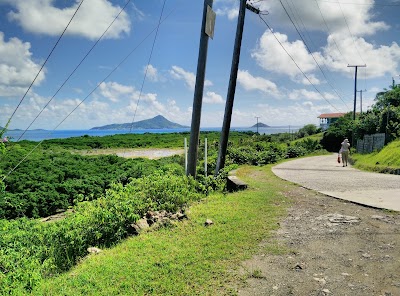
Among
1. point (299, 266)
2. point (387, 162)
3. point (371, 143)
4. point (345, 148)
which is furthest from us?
point (371, 143)

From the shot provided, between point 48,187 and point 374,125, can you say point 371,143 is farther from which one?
point 48,187

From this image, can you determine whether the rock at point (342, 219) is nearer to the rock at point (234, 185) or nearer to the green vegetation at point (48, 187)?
the rock at point (234, 185)

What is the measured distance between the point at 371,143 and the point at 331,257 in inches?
871

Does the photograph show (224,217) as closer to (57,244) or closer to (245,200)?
(245,200)

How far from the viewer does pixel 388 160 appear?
17312 mm

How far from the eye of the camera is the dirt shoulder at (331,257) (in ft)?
13.6

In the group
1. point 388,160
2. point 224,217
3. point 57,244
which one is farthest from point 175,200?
point 388,160

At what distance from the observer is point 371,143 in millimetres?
24516

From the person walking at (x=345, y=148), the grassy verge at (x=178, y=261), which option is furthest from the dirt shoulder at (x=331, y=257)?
the person walking at (x=345, y=148)

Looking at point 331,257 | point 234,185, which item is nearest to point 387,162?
point 234,185

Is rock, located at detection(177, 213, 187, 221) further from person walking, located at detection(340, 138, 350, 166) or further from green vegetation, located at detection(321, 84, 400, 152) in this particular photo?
green vegetation, located at detection(321, 84, 400, 152)

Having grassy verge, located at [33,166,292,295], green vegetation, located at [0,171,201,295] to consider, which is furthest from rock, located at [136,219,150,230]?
grassy verge, located at [33,166,292,295]

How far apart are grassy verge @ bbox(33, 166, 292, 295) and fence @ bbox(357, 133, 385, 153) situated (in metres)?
18.7

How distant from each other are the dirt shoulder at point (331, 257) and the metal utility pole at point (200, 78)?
3476 millimetres
